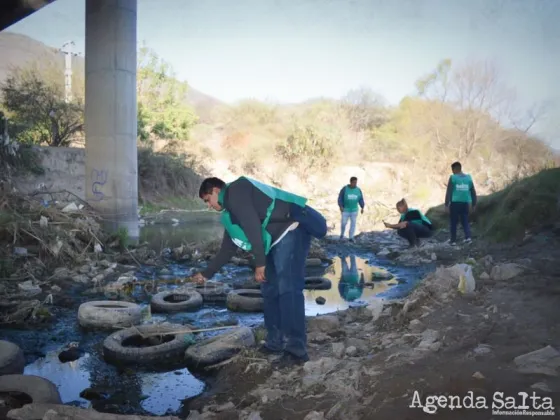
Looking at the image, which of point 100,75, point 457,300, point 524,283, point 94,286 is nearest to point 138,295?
point 94,286

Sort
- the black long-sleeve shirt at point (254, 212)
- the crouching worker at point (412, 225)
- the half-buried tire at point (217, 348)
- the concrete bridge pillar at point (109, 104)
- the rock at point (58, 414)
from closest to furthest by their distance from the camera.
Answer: the rock at point (58, 414) < the black long-sleeve shirt at point (254, 212) < the half-buried tire at point (217, 348) < the crouching worker at point (412, 225) < the concrete bridge pillar at point (109, 104)

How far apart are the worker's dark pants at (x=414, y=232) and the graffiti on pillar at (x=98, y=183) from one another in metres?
7.70

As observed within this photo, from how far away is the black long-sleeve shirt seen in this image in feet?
11.8

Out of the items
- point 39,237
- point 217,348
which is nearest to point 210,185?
point 217,348

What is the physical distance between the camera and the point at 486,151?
30922mm

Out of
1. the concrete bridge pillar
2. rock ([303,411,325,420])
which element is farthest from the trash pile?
rock ([303,411,325,420])

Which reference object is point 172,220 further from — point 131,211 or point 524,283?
point 524,283

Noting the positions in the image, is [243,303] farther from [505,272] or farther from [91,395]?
[505,272]

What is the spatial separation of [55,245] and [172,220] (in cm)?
1227

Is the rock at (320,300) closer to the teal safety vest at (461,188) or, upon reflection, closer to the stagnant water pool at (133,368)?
the stagnant water pool at (133,368)

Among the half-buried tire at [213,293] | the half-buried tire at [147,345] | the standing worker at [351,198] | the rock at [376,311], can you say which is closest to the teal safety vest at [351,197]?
the standing worker at [351,198]

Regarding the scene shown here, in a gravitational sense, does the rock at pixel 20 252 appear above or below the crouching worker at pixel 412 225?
below

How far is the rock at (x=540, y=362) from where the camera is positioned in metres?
2.68

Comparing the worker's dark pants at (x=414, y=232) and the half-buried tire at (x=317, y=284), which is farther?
the worker's dark pants at (x=414, y=232)
